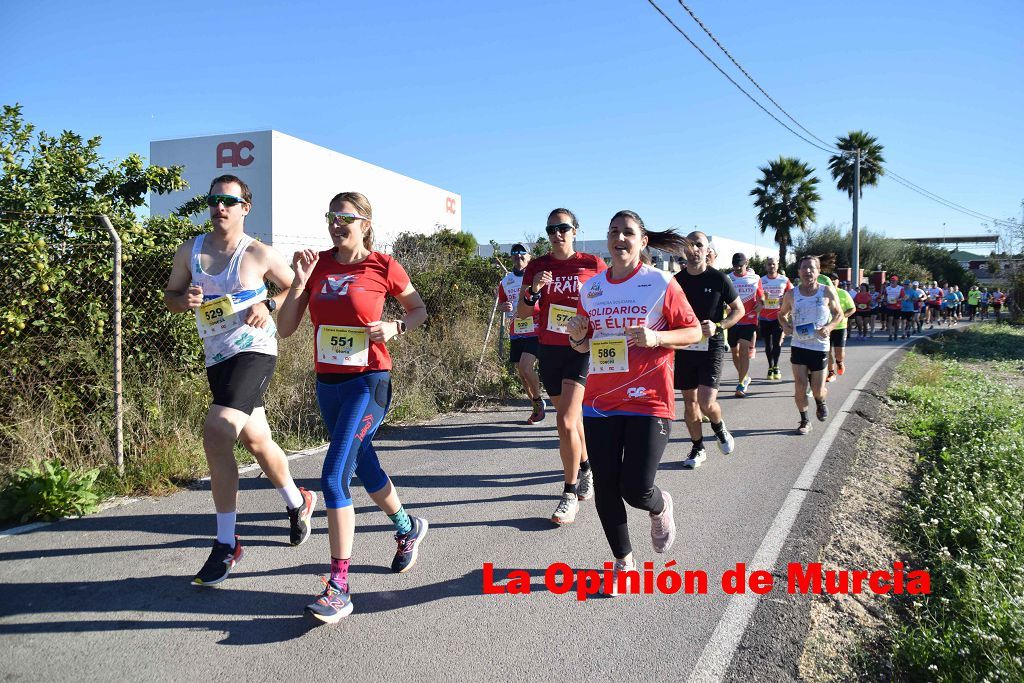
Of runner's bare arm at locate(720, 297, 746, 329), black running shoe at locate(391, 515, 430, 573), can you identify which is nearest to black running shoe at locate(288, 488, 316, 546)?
black running shoe at locate(391, 515, 430, 573)

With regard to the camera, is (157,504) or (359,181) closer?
(157,504)

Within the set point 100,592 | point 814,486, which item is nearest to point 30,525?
point 100,592

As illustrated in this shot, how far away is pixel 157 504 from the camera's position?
16.7 feet

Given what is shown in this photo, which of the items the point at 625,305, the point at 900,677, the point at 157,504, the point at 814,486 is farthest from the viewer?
the point at 814,486

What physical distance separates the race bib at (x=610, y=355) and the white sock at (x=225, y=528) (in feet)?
7.15

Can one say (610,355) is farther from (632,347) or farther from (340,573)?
(340,573)

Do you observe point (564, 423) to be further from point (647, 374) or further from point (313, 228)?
point (313, 228)

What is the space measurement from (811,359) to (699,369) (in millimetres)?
2243

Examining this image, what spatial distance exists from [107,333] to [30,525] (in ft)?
6.64

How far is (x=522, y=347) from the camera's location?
26.0 feet

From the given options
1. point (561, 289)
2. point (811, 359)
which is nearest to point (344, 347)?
point (561, 289)

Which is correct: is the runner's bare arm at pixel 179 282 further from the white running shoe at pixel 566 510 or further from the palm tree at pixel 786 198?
the palm tree at pixel 786 198

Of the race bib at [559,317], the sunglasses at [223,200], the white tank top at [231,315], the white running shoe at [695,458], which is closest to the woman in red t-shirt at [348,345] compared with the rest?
the white tank top at [231,315]

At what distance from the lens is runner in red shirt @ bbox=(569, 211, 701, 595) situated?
3711 mm
